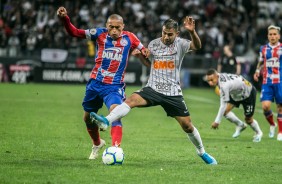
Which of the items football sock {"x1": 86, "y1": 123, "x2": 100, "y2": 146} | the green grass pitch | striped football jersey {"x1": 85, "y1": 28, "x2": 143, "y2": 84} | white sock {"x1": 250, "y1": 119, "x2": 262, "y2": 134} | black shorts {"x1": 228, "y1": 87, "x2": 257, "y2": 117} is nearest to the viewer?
the green grass pitch

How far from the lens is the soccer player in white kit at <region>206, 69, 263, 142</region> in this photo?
1537cm

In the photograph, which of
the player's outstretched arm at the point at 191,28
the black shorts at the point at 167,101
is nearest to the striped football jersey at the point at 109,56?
the black shorts at the point at 167,101

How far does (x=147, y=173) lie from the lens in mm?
9836

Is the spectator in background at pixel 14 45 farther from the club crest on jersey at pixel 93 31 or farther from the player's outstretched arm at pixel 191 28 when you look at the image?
the player's outstretched arm at pixel 191 28

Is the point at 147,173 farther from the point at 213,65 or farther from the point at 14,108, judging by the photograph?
the point at 213,65

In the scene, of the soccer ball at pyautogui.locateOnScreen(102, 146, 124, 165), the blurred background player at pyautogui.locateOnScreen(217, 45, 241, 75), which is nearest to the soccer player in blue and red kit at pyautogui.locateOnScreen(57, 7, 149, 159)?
the soccer ball at pyautogui.locateOnScreen(102, 146, 124, 165)

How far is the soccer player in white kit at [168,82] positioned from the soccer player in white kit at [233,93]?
443cm

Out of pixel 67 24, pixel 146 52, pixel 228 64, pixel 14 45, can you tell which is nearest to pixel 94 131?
pixel 146 52

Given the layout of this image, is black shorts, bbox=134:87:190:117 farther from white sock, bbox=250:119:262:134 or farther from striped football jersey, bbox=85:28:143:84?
white sock, bbox=250:119:262:134

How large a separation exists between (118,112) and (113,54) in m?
1.14

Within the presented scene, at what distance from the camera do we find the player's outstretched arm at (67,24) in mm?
10719

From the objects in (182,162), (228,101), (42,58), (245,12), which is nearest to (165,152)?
(182,162)

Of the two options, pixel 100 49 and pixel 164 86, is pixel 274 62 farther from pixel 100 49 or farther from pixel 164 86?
pixel 100 49

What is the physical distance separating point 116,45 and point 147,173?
7.42 ft
